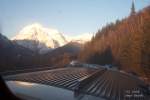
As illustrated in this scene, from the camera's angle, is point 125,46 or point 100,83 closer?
point 100,83

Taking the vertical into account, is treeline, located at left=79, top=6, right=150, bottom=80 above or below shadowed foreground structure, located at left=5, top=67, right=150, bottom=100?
above

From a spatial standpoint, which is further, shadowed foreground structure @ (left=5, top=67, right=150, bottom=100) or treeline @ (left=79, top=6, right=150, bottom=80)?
treeline @ (left=79, top=6, right=150, bottom=80)

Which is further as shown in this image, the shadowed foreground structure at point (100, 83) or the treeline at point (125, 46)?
the treeline at point (125, 46)

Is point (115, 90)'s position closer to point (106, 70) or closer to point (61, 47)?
point (106, 70)

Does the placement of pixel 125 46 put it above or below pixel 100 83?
above
